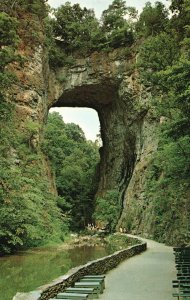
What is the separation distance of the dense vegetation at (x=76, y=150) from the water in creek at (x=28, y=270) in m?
1.16

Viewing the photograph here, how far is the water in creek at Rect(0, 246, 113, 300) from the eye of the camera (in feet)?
34.3

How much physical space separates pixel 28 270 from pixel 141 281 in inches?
206

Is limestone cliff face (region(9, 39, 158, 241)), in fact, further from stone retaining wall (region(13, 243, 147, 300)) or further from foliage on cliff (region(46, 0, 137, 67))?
stone retaining wall (region(13, 243, 147, 300))

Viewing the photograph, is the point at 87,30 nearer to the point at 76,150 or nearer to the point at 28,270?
the point at 76,150

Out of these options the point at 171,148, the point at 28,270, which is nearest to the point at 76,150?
the point at 171,148

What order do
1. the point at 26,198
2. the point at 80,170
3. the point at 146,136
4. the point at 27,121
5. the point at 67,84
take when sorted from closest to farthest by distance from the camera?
the point at 26,198 < the point at 27,121 < the point at 146,136 < the point at 67,84 < the point at 80,170

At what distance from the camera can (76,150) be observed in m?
56.2

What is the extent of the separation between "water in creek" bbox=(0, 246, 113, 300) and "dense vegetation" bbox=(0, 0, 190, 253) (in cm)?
116

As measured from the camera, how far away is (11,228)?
1795 cm

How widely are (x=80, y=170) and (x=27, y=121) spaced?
868 inches

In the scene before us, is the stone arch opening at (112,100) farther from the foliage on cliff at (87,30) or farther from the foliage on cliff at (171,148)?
the foliage on cliff at (171,148)

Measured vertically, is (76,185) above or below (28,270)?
above

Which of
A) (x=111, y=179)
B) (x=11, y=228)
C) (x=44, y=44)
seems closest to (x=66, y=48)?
(x=44, y=44)

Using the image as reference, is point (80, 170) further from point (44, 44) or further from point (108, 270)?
point (108, 270)
